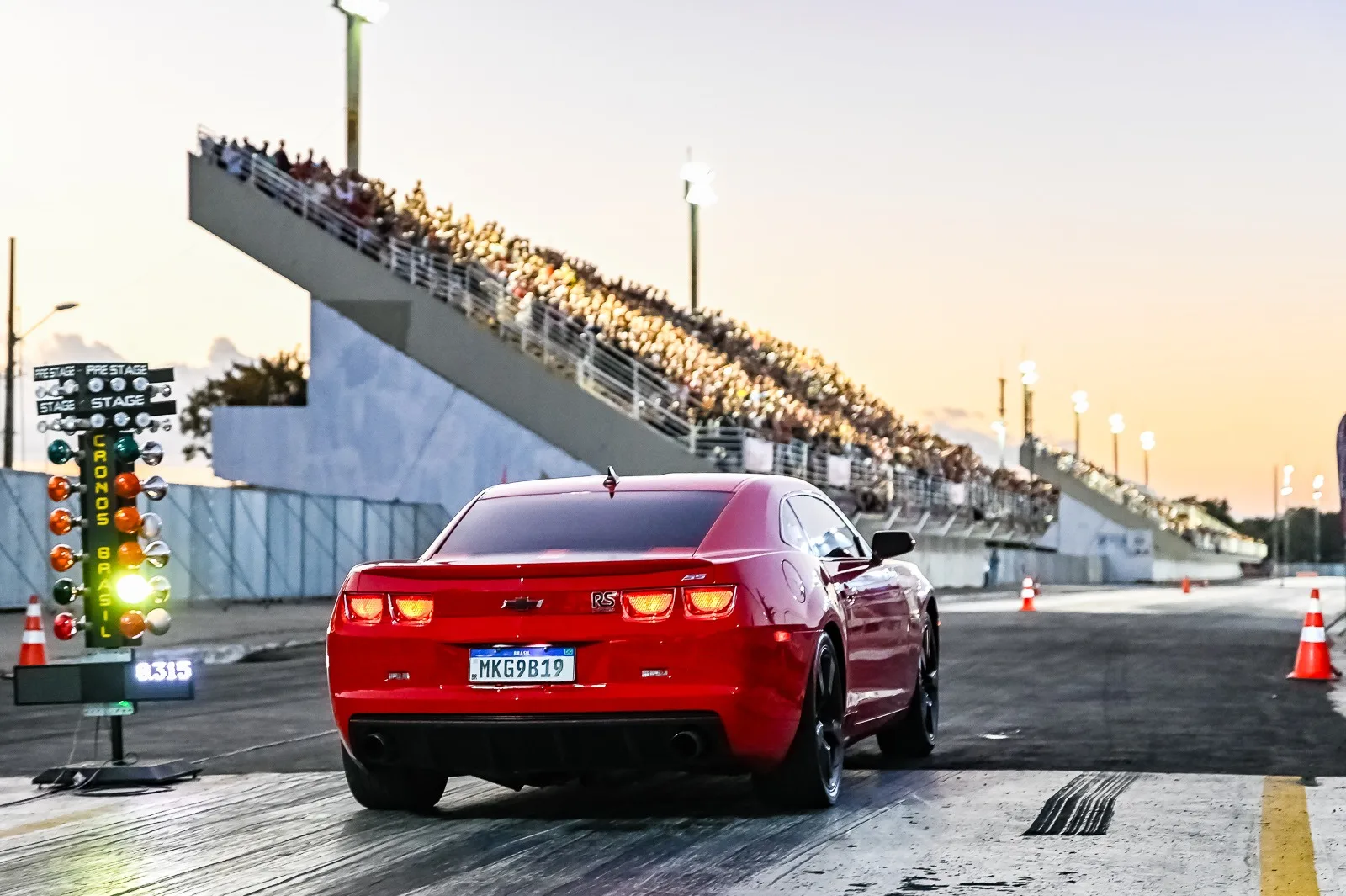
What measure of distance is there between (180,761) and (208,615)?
2074cm

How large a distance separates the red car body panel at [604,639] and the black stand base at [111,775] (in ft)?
7.46

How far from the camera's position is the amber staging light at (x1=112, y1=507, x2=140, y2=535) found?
10.9m

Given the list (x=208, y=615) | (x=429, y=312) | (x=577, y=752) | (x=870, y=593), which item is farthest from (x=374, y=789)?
(x=429, y=312)

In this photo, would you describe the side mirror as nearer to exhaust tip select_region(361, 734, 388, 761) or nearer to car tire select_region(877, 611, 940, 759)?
car tire select_region(877, 611, 940, 759)

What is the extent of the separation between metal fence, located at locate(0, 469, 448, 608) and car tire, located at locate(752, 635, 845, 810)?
24.6 metres

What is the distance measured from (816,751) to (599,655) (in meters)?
1.11

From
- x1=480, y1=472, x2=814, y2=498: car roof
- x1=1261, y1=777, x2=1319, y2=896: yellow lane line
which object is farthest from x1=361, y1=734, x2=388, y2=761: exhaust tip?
x1=1261, y1=777, x2=1319, y2=896: yellow lane line

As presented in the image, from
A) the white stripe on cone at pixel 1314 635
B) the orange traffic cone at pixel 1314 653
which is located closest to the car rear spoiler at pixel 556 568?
the orange traffic cone at pixel 1314 653

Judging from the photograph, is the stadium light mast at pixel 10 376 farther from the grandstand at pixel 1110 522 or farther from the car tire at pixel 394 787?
the grandstand at pixel 1110 522

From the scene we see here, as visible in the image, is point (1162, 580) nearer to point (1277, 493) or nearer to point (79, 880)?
point (1277, 493)

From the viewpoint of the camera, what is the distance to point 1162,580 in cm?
10825

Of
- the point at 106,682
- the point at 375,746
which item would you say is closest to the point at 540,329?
the point at 106,682

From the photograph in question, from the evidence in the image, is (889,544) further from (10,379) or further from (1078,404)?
(1078,404)

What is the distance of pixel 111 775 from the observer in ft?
34.4
